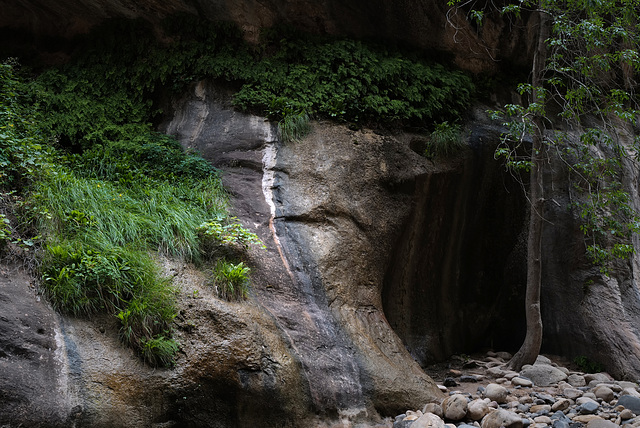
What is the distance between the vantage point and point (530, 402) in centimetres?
588

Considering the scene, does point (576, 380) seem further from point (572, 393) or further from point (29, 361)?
point (29, 361)

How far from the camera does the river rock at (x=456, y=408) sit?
17.0ft

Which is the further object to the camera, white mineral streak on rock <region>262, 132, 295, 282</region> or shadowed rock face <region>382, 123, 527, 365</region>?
shadowed rock face <region>382, 123, 527, 365</region>

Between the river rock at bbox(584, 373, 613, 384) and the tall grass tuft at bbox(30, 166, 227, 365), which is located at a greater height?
the tall grass tuft at bbox(30, 166, 227, 365)

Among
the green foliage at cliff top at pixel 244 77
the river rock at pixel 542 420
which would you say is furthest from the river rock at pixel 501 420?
the green foliage at cliff top at pixel 244 77

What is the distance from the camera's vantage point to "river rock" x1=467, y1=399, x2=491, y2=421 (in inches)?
205

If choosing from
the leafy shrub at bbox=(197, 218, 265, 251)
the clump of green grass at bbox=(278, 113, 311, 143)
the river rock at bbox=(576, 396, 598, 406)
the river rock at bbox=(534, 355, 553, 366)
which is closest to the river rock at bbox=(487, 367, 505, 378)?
the river rock at bbox=(534, 355, 553, 366)

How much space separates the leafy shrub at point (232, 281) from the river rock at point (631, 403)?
4.16m

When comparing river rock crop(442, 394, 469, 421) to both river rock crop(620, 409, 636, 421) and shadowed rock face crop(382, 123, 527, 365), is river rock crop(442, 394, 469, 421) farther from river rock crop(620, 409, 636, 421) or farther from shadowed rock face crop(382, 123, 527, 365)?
shadowed rock face crop(382, 123, 527, 365)

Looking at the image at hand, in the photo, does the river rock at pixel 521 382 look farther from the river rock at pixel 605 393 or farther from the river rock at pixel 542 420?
the river rock at pixel 542 420

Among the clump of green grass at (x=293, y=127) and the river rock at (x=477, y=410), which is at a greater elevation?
the clump of green grass at (x=293, y=127)

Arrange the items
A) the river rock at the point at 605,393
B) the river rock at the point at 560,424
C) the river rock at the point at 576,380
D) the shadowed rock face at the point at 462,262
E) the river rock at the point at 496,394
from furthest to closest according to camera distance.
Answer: the shadowed rock face at the point at 462,262 → the river rock at the point at 576,380 → the river rock at the point at 605,393 → the river rock at the point at 496,394 → the river rock at the point at 560,424

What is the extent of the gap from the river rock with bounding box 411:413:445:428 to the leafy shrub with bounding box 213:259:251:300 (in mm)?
2025

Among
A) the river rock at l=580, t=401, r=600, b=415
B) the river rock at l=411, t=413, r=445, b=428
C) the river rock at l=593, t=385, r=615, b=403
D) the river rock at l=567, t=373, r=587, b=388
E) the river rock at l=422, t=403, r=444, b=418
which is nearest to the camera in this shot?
the river rock at l=411, t=413, r=445, b=428
